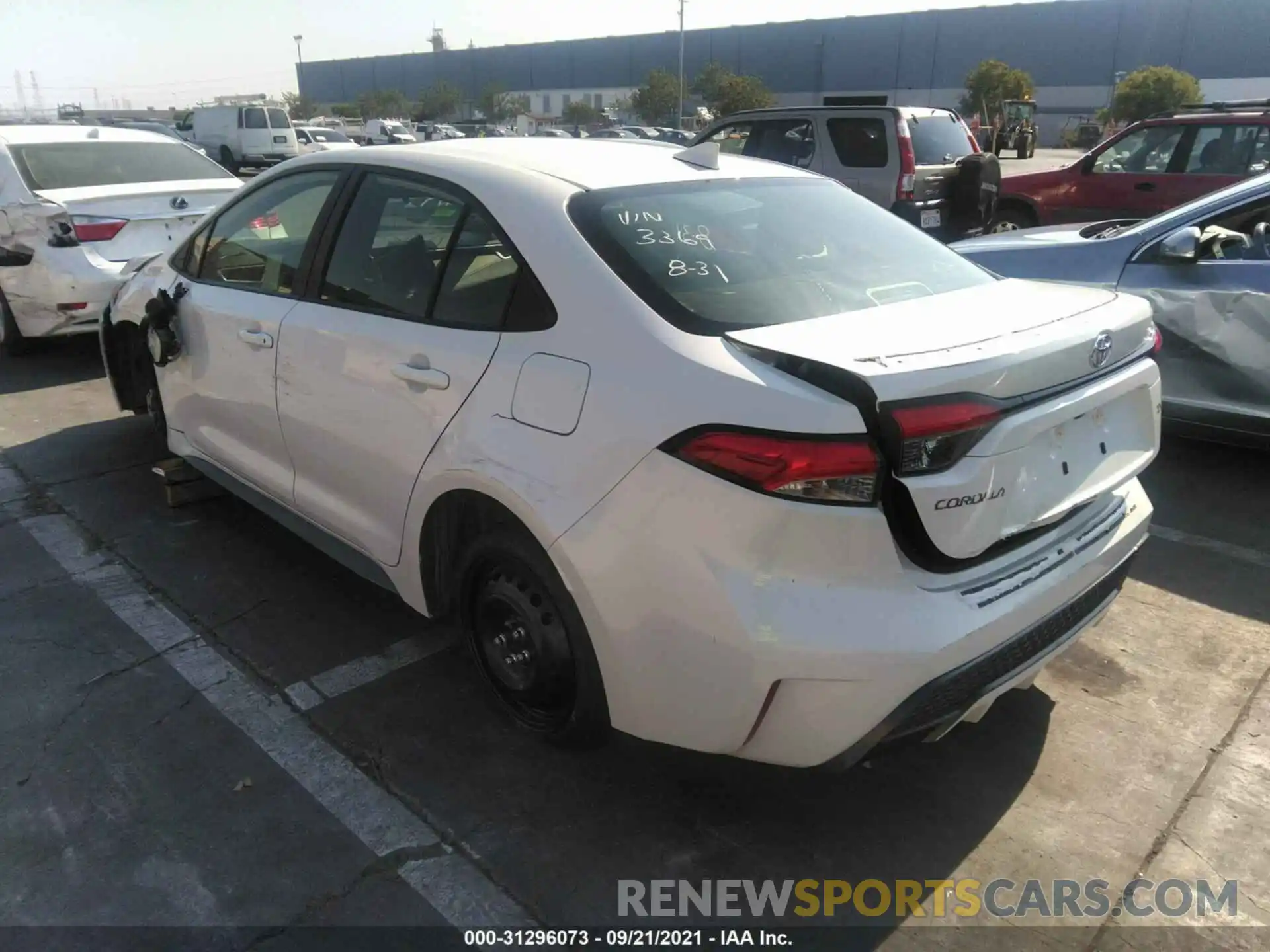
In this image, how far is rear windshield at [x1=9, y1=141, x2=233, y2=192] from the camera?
684 cm

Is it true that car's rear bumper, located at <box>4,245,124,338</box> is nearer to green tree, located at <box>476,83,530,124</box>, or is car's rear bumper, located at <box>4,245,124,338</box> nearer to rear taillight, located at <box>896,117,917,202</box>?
rear taillight, located at <box>896,117,917,202</box>

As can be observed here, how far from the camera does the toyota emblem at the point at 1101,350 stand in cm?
239

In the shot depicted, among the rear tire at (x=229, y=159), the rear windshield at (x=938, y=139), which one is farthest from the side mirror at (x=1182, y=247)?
the rear tire at (x=229, y=159)

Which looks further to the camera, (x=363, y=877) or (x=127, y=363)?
(x=127, y=363)

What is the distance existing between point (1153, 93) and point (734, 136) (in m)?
48.0

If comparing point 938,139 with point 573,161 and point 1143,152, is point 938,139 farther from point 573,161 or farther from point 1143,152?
point 573,161

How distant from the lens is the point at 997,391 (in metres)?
2.10

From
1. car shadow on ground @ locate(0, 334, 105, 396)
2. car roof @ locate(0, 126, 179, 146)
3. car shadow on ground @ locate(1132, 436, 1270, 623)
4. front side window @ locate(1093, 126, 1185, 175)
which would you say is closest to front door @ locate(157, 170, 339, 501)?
car shadow on ground @ locate(0, 334, 105, 396)

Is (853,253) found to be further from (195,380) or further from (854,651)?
(195,380)

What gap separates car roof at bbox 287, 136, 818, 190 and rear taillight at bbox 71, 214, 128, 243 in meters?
3.95

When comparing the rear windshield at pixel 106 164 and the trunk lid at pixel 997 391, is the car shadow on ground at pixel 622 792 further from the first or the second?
the rear windshield at pixel 106 164

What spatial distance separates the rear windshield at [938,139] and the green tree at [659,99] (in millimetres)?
60917

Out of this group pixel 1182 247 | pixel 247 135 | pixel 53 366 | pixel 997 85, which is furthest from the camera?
pixel 997 85

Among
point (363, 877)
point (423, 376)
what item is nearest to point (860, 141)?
point (423, 376)
